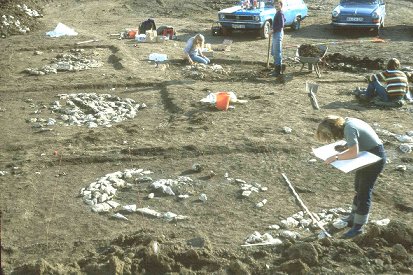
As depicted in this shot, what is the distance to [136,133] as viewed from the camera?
10648mm

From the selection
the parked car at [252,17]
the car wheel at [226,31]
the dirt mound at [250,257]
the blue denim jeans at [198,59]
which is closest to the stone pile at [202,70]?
the blue denim jeans at [198,59]

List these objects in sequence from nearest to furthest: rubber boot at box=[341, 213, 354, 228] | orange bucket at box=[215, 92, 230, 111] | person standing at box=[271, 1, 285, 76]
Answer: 1. rubber boot at box=[341, 213, 354, 228]
2. orange bucket at box=[215, 92, 230, 111]
3. person standing at box=[271, 1, 285, 76]

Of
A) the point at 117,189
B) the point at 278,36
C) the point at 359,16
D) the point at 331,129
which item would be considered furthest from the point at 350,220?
the point at 359,16

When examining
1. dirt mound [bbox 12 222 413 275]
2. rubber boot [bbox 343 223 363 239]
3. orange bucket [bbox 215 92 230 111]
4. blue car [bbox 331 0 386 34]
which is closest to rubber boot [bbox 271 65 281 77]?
orange bucket [bbox 215 92 230 111]

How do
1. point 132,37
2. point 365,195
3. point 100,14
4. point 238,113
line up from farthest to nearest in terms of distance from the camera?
point 100,14, point 132,37, point 238,113, point 365,195

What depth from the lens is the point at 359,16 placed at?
2125cm

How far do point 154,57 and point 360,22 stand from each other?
928cm

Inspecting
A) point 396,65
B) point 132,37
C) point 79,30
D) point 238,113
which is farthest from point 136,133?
point 79,30

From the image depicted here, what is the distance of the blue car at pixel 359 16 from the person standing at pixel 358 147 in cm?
1602

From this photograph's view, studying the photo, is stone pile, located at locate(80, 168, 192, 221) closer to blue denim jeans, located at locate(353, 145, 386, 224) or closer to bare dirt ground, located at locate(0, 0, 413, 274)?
bare dirt ground, located at locate(0, 0, 413, 274)

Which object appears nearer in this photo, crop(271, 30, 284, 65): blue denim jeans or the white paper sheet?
the white paper sheet

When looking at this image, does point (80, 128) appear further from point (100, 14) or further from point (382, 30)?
point (100, 14)

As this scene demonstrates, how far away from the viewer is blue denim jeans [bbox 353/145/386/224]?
21.1 feet

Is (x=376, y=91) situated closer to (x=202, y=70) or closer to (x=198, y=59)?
(x=202, y=70)
